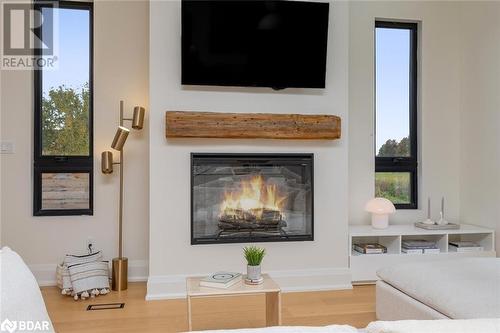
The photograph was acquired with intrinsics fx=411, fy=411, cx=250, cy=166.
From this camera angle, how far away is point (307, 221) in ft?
11.9

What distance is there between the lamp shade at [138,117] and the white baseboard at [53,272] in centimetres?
128

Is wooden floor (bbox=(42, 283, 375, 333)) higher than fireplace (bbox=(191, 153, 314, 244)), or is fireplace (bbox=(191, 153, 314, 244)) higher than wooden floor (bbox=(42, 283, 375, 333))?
fireplace (bbox=(191, 153, 314, 244))

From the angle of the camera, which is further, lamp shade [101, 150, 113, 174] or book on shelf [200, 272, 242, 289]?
lamp shade [101, 150, 113, 174]

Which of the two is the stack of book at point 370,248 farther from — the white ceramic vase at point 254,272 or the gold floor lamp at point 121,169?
the gold floor lamp at point 121,169

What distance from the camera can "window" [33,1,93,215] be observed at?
3791mm

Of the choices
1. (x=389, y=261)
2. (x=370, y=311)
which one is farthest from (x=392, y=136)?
(x=370, y=311)

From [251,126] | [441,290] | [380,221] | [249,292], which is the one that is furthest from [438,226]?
[249,292]

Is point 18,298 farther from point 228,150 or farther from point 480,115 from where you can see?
point 480,115

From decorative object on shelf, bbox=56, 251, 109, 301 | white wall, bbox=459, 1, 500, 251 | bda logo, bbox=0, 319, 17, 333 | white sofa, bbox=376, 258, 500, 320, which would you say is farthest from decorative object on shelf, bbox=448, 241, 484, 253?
bda logo, bbox=0, 319, 17, 333

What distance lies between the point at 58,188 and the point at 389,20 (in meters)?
3.70

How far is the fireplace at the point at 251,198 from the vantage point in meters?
3.47

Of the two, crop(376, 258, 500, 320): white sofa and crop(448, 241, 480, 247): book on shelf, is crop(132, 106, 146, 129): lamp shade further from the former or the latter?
crop(448, 241, 480, 247): book on shelf

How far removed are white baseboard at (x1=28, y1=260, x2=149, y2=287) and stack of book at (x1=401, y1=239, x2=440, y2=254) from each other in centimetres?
242

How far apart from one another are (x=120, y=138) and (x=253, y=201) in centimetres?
127
